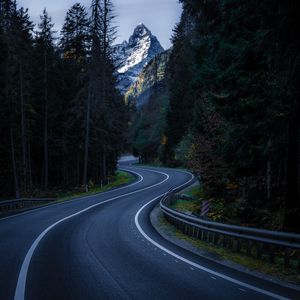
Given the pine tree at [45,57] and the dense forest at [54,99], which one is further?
the pine tree at [45,57]

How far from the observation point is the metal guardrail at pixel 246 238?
9578mm

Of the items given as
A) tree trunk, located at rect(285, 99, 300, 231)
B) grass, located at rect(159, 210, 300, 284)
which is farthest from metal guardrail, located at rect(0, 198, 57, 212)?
tree trunk, located at rect(285, 99, 300, 231)

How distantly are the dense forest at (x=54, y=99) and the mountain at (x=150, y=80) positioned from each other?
6308 centimetres

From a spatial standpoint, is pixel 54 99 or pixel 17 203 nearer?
pixel 17 203

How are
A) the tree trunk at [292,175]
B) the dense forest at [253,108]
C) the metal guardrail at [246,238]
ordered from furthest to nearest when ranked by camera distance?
the tree trunk at [292,175] < the dense forest at [253,108] < the metal guardrail at [246,238]

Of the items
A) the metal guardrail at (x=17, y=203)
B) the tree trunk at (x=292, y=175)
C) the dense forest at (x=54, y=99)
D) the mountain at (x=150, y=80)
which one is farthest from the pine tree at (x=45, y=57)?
the mountain at (x=150, y=80)

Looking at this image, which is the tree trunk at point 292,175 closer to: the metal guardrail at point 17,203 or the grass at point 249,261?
the grass at point 249,261

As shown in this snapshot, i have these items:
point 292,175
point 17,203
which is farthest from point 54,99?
point 292,175

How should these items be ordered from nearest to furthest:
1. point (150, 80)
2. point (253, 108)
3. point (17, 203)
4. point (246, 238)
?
point (246, 238) → point (253, 108) → point (17, 203) → point (150, 80)

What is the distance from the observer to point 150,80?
162 m

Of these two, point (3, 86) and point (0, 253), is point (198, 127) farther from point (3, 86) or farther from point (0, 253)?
point (0, 253)

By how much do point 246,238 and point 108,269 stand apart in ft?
13.2

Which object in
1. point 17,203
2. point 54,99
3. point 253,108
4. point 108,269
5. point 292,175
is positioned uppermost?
point 54,99

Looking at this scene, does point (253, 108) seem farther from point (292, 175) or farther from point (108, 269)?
point (108, 269)
